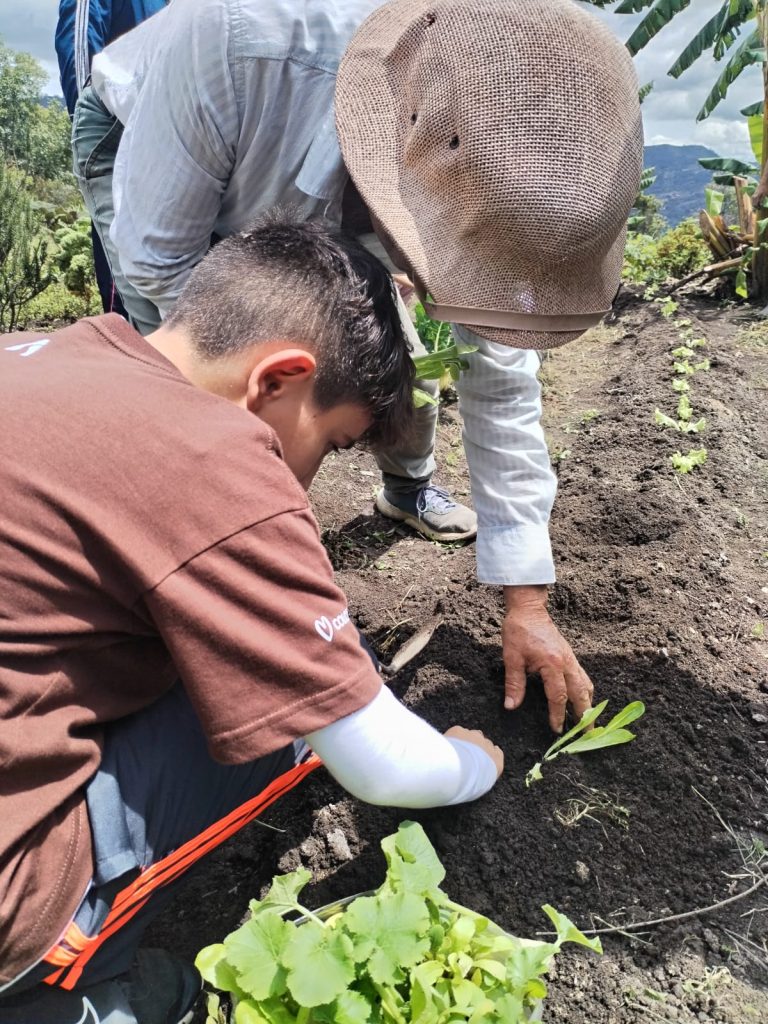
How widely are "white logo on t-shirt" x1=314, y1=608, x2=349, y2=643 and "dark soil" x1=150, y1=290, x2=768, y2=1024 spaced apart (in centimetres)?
86

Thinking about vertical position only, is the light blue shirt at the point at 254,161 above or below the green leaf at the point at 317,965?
above

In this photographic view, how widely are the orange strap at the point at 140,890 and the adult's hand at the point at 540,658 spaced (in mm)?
608

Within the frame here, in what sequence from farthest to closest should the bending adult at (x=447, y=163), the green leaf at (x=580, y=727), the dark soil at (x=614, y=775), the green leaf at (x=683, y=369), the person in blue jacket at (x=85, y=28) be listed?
the green leaf at (x=683, y=369), the person in blue jacket at (x=85, y=28), the green leaf at (x=580, y=727), the dark soil at (x=614, y=775), the bending adult at (x=447, y=163)

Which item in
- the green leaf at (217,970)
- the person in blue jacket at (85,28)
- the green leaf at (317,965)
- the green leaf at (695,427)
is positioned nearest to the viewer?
the green leaf at (317,965)

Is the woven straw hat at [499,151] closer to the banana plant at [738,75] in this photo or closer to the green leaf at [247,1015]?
the green leaf at [247,1015]

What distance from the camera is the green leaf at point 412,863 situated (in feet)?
3.54

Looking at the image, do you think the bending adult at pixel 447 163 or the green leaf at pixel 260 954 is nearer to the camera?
the green leaf at pixel 260 954

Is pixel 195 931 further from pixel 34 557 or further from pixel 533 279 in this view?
pixel 533 279

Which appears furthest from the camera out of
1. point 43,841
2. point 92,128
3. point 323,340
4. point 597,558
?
point 597,558

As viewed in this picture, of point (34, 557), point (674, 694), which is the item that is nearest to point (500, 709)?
point (674, 694)

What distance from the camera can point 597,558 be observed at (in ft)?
7.79

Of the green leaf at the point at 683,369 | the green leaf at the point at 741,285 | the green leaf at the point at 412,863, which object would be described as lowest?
the green leaf at the point at 741,285

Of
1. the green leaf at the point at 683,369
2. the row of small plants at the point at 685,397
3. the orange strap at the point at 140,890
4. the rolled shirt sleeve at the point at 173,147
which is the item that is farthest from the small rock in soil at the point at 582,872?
the green leaf at the point at 683,369

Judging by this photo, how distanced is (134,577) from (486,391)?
111 cm
